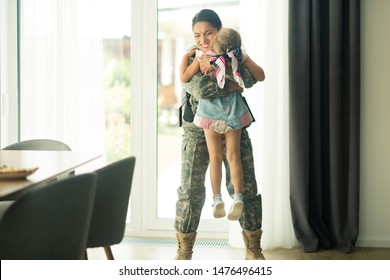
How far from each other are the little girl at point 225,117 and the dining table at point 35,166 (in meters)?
0.68

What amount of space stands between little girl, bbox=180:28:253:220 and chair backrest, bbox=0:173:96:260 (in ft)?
4.06

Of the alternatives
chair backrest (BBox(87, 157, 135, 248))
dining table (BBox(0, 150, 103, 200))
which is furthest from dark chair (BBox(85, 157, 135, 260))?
dining table (BBox(0, 150, 103, 200))

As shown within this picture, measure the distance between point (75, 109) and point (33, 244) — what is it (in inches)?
93.3

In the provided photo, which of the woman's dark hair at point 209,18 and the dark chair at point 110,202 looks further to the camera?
the woman's dark hair at point 209,18

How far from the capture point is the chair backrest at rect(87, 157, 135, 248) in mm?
2068

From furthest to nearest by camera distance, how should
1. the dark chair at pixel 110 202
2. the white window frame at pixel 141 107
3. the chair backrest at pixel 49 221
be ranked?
the white window frame at pixel 141 107 → the dark chair at pixel 110 202 → the chair backrest at pixel 49 221

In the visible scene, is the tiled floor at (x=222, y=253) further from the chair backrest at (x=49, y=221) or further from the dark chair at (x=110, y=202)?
the chair backrest at (x=49, y=221)

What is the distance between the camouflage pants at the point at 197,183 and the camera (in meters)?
2.87

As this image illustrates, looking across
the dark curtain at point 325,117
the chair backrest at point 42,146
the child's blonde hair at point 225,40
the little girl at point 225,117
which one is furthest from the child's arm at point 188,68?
the dark curtain at point 325,117

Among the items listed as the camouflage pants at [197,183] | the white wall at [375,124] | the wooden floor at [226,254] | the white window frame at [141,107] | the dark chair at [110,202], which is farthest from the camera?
the white window frame at [141,107]

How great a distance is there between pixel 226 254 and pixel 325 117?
1215 mm

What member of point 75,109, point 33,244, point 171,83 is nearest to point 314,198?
point 171,83

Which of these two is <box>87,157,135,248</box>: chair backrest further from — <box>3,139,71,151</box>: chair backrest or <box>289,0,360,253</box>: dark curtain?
<box>289,0,360,253</box>: dark curtain

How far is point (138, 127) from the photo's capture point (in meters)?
3.93
